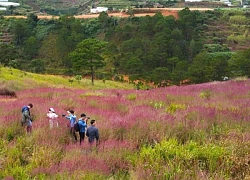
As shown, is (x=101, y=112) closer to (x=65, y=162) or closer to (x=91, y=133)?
(x=91, y=133)

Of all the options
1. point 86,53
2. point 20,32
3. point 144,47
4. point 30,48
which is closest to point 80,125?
point 86,53

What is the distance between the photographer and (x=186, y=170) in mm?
6836

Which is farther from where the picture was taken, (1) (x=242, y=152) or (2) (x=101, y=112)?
(2) (x=101, y=112)

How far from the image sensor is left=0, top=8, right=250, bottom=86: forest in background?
143ft

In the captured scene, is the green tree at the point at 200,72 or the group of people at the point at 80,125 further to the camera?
the green tree at the point at 200,72

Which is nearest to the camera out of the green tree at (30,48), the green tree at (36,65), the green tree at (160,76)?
the green tree at (160,76)

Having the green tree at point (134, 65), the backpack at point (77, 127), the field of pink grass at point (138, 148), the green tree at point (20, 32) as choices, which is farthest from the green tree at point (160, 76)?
the backpack at point (77, 127)

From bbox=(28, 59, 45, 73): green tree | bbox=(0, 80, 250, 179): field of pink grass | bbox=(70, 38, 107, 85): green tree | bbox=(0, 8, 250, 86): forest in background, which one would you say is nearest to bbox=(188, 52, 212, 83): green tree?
bbox=(0, 8, 250, 86): forest in background

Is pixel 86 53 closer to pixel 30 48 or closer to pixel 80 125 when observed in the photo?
pixel 30 48

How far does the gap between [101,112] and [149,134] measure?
3348mm

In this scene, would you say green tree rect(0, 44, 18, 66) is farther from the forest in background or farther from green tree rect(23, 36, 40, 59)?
green tree rect(23, 36, 40, 59)

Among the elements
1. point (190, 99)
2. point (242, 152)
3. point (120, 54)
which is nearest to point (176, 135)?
point (242, 152)

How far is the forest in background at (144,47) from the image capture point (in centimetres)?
4359

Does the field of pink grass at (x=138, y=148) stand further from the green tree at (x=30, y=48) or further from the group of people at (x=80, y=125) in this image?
the green tree at (x=30, y=48)
